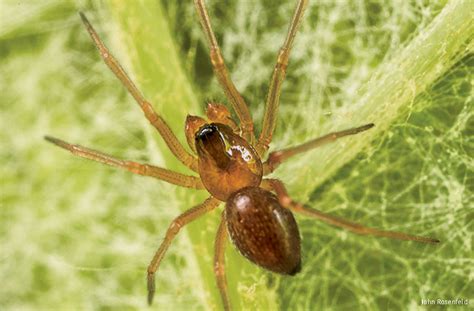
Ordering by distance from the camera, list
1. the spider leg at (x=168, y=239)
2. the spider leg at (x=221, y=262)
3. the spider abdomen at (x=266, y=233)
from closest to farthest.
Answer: the spider abdomen at (x=266, y=233) → the spider leg at (x=221, y=262) → the spider leg at (x=168, y=239)

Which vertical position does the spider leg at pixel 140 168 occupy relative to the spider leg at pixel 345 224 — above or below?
above

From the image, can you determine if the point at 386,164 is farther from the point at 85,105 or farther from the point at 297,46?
the point at 85,105

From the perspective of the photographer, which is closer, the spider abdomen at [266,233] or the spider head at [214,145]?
the spider abdomen at [266,233]

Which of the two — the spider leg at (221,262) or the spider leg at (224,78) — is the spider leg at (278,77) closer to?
the spider leg at (224,78)

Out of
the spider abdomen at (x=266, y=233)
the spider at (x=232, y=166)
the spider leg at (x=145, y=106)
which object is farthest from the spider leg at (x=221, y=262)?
the spider leg at (x=145, y=106)

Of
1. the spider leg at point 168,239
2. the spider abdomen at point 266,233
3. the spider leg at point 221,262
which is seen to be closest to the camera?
the spider abdomen at point 266,233

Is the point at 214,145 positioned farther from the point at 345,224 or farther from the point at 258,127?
the point at 345,224

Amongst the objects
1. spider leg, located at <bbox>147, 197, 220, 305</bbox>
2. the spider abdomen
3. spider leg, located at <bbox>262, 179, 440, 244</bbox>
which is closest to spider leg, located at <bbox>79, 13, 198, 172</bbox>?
spider leg, located at <bbox>147, 197, 220, 305</bbox>

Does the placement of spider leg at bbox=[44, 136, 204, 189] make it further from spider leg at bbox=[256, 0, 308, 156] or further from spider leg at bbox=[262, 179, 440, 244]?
spider leg at bbox=[262, 179, 440, 244]
